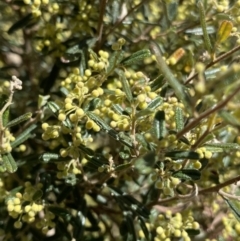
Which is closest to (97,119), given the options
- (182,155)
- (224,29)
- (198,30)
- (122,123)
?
(122,123)

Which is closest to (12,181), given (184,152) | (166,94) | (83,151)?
(83,151)

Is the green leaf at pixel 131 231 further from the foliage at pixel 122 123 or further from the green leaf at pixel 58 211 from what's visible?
the green leaf at pixel 58 211

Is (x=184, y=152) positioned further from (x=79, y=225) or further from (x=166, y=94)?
(x=79, y=225)

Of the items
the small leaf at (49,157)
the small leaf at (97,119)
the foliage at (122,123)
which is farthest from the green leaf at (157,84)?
the small leaf at (49,157)

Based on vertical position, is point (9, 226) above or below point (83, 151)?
below

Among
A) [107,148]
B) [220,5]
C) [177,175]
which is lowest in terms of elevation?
[107,148]

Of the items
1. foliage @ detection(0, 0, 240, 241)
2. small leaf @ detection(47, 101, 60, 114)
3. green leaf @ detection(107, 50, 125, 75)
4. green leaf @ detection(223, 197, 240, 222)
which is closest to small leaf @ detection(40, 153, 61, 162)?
foliage @ detection(0, 0, 240, 241)
